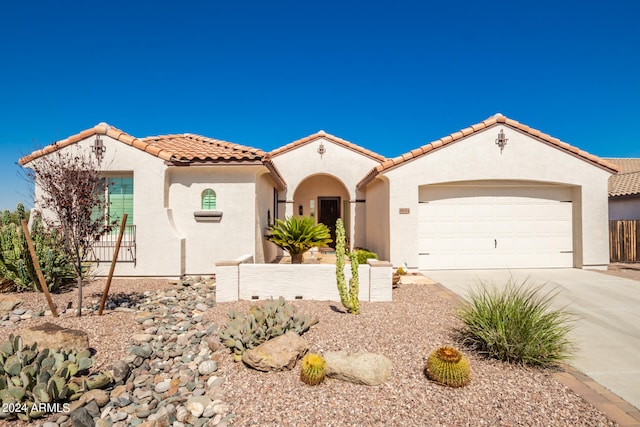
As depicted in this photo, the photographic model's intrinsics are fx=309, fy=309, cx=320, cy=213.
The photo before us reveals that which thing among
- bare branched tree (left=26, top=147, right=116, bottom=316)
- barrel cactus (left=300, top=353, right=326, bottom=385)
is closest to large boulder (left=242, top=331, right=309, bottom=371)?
barrel cactus (left=300, top=353, right=326, bottom=385)

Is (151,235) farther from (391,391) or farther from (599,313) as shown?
(599,313)

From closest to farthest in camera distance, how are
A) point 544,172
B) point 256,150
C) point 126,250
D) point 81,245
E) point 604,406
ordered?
point 604,406
point 81,245
point 126,250
point 256,150
point 544,172

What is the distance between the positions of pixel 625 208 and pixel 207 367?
22934 mm

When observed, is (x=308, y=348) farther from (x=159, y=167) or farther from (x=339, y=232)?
(x=159, y=167)

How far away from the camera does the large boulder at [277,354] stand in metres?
3.88

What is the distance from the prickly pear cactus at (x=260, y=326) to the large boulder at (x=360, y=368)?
97cm

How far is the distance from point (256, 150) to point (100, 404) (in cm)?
706

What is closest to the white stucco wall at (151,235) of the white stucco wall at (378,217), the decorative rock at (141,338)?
the decorative rock at (141,338)

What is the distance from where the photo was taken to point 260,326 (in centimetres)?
454

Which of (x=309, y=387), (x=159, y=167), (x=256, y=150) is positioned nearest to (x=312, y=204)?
(x=256, y=150)

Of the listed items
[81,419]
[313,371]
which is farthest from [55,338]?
[313,371]

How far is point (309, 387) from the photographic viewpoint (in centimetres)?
356

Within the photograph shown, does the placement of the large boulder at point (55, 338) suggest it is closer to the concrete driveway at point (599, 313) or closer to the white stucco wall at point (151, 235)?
the white stucco wall at point (151, 235)

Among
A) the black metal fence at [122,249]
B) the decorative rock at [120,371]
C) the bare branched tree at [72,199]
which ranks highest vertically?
the bare branched tree at [72,199]
